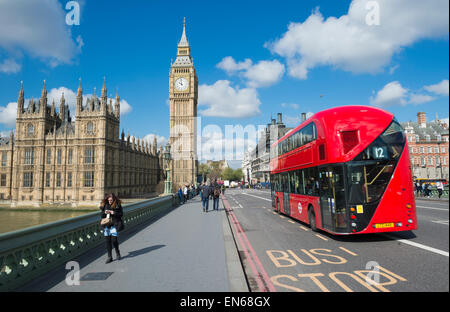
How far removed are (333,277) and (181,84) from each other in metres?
86.6

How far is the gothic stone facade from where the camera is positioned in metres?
49.3

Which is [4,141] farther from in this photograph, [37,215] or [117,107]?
[117,107]

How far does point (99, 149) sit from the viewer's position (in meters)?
49.4

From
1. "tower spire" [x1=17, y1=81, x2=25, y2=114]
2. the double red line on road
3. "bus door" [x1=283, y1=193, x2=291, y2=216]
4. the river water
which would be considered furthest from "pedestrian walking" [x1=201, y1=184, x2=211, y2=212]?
"tower spire" [x1=17, y1=81, x2=25, y2=114]

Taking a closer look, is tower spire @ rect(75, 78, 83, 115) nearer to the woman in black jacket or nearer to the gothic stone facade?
the gothic stone facade

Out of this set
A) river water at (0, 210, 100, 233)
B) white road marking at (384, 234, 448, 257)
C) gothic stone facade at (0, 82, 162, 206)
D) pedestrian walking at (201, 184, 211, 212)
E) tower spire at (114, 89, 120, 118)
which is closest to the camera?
white road marking at (384, 234, 448, 257)

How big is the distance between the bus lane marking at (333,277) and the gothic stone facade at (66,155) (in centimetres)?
4786

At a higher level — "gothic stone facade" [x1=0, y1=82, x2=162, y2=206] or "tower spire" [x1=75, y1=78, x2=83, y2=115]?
"tower spire" [x1=75, y1=78, x2=83, y2=115]

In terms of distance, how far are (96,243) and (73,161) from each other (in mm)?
47503

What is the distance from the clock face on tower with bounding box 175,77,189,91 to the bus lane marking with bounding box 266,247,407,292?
84.2 metres

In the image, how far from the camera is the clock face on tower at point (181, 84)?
284 feet

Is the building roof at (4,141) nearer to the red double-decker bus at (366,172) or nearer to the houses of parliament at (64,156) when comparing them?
the houses of parliament at (64,156)

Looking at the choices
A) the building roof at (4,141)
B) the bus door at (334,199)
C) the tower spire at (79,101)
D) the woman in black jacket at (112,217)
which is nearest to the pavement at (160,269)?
the woman in black jacket at (112,217)
